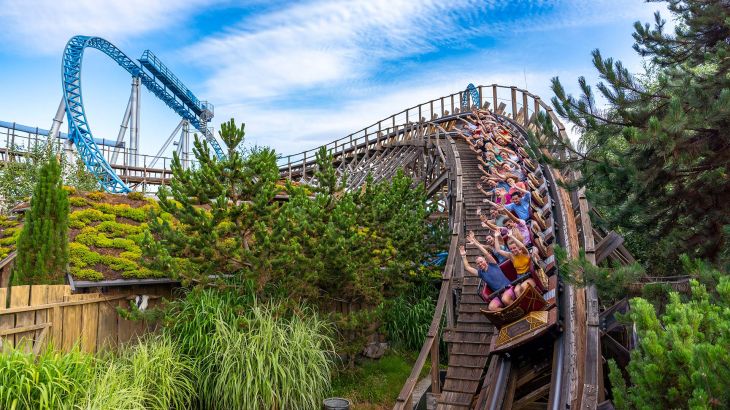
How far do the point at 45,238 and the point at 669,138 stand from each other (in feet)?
29.0

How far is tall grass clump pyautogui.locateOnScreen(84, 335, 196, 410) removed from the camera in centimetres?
614

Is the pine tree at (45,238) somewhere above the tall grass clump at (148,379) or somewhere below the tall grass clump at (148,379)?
above

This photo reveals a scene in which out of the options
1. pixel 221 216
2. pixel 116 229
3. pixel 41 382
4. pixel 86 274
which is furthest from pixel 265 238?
pixel 116 229

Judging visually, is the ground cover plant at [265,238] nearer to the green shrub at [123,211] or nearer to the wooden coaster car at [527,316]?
the green shrub at [123,211]

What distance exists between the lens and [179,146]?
39.6 metres

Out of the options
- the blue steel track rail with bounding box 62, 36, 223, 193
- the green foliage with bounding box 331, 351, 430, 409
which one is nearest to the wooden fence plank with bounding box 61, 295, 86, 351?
the green foliage with bounding box 331, 351, 430, 409

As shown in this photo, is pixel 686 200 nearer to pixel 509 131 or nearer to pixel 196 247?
pixel 196 247

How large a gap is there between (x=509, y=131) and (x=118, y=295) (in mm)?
10724

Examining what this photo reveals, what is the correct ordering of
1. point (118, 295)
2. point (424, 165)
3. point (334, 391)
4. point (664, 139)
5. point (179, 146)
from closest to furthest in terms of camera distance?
point (664, 139)
point (118, 295)
point (334, 391)
point (424, 165)
point (179, 146)

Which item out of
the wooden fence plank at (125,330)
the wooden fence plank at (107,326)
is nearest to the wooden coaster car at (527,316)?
the wooden fence plank at (125,330)

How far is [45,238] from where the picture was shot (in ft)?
27.8

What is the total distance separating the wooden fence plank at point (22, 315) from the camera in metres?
7.20

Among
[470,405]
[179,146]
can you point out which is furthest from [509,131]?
[179,146]

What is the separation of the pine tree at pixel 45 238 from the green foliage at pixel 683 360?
836cm
